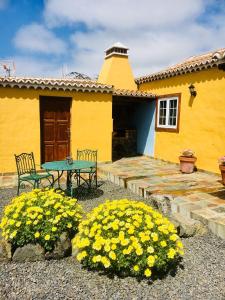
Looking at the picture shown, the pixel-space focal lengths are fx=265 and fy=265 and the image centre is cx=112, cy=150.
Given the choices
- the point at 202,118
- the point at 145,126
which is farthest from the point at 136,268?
the point at 145,126

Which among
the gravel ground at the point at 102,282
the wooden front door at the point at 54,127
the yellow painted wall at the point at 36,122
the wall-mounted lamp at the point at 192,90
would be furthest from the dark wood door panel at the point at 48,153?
the gravel ground at the point at 102,282

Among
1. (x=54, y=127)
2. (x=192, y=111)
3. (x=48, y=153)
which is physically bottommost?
(x=48, y=153)

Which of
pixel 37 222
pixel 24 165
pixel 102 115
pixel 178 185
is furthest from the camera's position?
pixel 102 115

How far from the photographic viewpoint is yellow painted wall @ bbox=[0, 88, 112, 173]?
901 centimetres

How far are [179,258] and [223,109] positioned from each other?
5773 millimetres

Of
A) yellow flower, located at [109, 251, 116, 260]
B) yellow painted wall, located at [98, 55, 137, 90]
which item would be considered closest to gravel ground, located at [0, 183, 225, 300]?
yellow flower, located at [109, 251, 116, 260]

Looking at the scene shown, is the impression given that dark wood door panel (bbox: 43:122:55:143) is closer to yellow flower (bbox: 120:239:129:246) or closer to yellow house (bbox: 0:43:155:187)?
yellow house (bbox: 0:43:155:187)

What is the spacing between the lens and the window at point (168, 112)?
10.4 meters

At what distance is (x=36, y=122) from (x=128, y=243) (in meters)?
7.04

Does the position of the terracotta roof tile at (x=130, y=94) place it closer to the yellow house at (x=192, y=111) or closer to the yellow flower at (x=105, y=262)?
the yellow house at (x=192, y=111)

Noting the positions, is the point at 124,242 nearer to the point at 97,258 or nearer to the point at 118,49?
the point at 97,258

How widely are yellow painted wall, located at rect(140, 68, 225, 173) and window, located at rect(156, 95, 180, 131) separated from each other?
243mm

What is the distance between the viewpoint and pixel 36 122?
369 inches

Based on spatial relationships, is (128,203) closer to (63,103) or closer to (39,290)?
(39,290)
